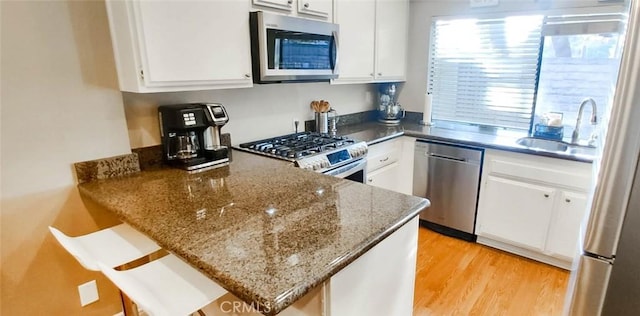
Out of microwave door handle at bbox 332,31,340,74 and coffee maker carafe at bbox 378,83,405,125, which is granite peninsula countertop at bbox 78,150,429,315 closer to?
microwave door handle at bbox 332,31,340,74

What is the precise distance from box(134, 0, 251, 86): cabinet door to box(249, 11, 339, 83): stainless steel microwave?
0.26 ft

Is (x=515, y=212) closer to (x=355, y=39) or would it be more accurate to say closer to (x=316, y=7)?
(x=355, y=39)

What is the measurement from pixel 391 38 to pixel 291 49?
4.36 feet

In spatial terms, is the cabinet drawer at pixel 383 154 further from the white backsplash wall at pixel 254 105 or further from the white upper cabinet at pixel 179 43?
the white upper cabinet at pixel 179 43

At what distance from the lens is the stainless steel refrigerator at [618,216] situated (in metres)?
1.13

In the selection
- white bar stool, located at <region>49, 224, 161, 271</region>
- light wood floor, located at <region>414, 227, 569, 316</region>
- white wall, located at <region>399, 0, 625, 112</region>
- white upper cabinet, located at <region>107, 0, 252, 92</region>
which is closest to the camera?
white bar stool, located at <region>49, 224, 161, 271</region>

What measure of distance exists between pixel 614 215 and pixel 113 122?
7.03ft

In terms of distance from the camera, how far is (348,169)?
237 cm

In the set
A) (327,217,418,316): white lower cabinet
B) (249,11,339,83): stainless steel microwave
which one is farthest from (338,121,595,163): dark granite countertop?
(327,217,418,316): white lower cabinet

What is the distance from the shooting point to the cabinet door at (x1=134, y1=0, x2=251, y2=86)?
1558 mm

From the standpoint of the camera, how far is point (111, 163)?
5.55 feet

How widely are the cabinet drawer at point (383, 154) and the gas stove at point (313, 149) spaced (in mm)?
249

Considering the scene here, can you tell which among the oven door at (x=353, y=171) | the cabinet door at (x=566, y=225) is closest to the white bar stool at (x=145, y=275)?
the oven door at (x=353, y=171)

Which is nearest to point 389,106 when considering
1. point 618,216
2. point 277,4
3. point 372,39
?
point 372,39
